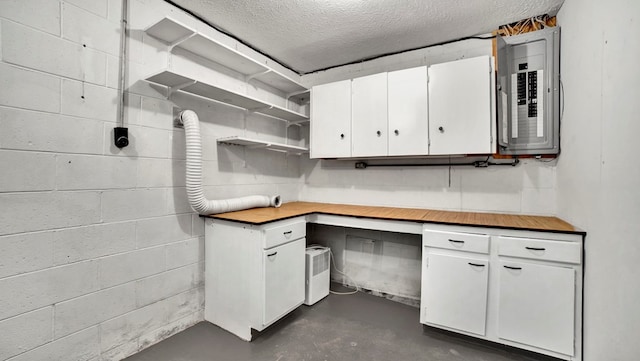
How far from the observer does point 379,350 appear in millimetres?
1884

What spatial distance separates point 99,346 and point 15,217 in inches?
36.8

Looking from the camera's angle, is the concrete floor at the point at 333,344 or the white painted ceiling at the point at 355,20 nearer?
the concrete floor at the point at 333,344

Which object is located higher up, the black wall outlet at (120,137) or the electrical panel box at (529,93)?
the electrical panel box at (529,93)

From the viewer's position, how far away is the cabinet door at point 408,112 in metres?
2.38

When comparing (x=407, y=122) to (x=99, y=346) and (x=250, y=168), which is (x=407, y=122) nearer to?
(x=250, y=168)

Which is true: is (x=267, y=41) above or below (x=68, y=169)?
above

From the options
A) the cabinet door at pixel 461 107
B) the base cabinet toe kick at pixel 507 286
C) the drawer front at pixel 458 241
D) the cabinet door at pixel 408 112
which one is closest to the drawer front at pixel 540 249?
the base cabinet toe kick at pixel 507 286

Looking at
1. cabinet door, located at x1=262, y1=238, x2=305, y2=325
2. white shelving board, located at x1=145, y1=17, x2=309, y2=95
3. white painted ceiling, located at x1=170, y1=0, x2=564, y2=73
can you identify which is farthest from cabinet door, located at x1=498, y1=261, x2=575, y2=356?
white shelving board, located at x1=145, y1=17, x2=309, y2=95

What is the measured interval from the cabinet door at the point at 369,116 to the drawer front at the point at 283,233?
993 mm

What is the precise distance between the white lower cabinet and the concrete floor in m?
0.14

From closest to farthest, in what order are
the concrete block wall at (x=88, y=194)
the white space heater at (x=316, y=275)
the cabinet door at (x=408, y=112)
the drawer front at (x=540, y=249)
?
the concrete block wall at (x=88, y=194) → the drawer front at (x=540, y=249) → the cabinet door at (x=408, y=112) → the white space heater at (x=316, y=275)

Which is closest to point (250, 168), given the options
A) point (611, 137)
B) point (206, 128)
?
point (206, 128)

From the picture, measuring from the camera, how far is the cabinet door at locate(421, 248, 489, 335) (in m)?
1.88

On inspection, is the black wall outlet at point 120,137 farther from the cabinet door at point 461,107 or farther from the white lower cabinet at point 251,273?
the cabinet door at point 461,107
